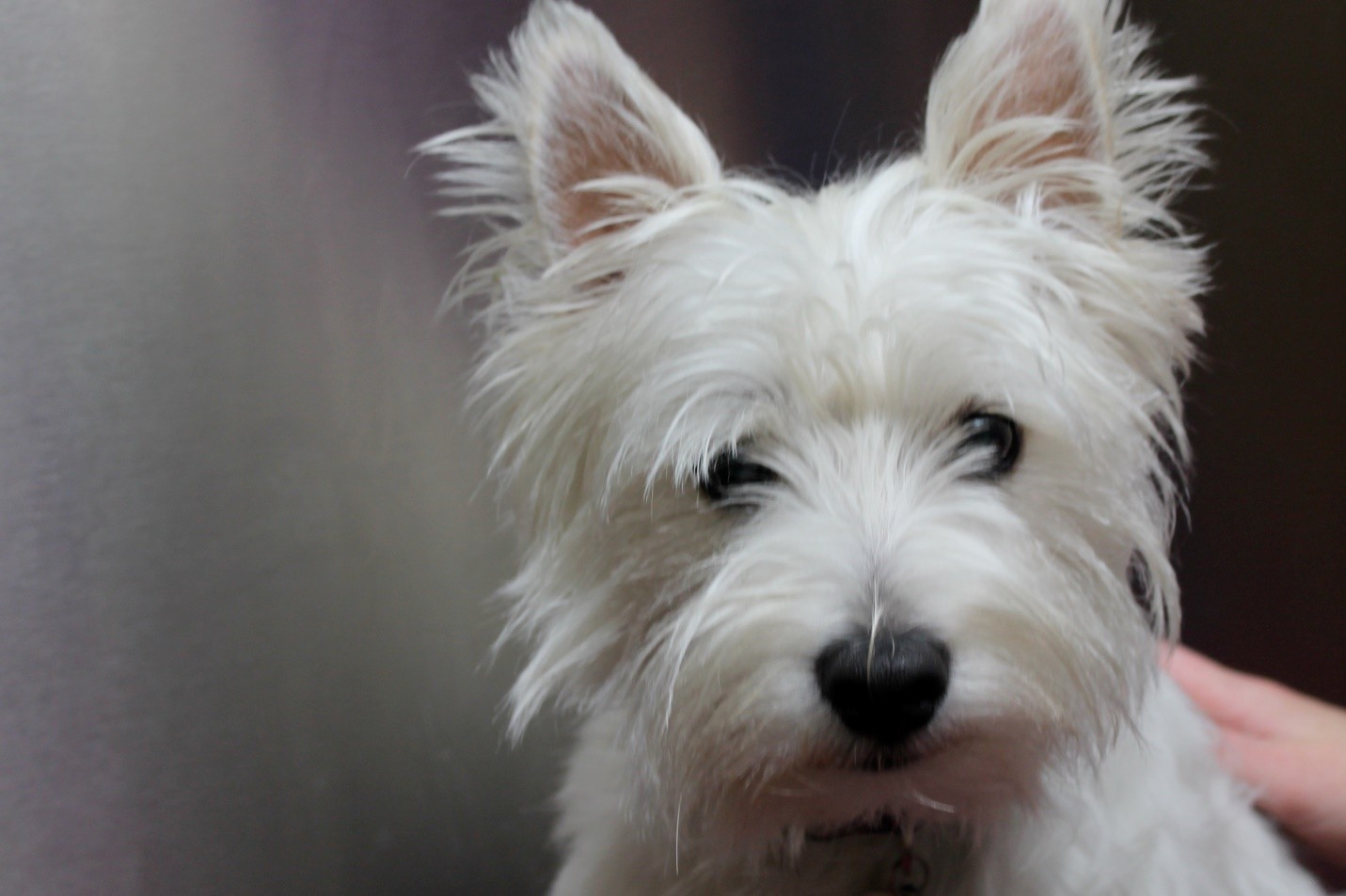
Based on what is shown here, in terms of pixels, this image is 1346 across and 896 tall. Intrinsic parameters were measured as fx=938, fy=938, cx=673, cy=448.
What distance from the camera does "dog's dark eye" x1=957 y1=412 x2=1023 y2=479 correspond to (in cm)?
74

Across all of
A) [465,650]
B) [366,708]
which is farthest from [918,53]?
[366,708]

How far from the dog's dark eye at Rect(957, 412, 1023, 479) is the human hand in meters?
0.44

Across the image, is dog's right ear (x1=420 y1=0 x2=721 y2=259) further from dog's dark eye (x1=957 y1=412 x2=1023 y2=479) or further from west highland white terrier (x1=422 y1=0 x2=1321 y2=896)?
dog's dark eye (x1=957 y1=412 x2=1023 y2=479)

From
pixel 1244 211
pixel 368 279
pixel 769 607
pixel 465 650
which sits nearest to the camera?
pixel 769 607

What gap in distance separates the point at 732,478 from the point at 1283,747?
0.75 metres

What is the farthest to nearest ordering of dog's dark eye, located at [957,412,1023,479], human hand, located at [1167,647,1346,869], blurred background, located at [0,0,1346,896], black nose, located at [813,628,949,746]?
human hand, located at [1167,647,1346,869], blurred background, located at [0,0,1346,896], dog's dark eye, located at [957,412,1023,479], black nose, located at [813,628,949,746]

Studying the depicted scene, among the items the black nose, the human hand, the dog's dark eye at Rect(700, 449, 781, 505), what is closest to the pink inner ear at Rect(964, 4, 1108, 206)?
the dog's dark eye at Rect(700, 449, 781, 505)

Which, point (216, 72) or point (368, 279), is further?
point (368, 279)

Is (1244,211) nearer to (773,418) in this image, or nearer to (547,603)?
(773,418)

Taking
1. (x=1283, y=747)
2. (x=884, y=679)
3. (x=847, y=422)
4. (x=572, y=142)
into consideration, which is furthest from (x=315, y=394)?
(x=1283, y=747)

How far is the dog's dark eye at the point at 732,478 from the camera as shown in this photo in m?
0.76

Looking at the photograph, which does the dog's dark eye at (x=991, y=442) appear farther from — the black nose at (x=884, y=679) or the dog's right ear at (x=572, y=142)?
the dog's right ear at (x=572, y=142)

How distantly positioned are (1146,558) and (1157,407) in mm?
132

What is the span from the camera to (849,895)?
0.81 m
